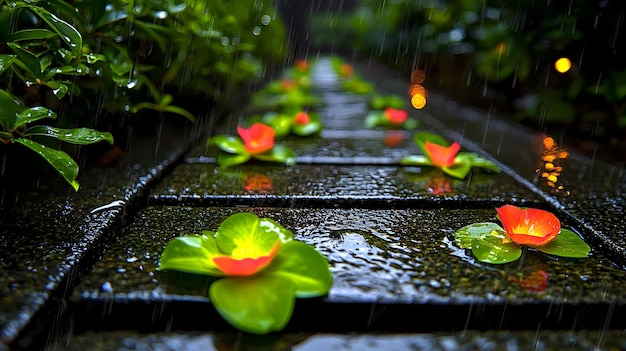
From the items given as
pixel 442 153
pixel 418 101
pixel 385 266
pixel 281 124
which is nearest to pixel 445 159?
pixel 442 153

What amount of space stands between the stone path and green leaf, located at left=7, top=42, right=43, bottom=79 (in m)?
0.31

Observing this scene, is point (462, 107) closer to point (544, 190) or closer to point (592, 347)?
point (544, 190)

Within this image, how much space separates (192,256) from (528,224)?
654 mm

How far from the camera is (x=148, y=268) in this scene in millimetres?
914

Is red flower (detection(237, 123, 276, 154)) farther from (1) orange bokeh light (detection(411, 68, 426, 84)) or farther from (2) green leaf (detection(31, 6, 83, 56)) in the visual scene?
(1) orange bokeh light (detection(411, 68, 426, 84))

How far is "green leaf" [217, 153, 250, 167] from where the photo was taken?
1658mm

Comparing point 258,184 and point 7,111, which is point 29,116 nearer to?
point 7,111

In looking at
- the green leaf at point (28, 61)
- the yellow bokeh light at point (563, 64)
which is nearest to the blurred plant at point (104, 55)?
the green leaf at point (28, 61)

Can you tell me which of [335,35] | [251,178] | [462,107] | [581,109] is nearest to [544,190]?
[251,178]

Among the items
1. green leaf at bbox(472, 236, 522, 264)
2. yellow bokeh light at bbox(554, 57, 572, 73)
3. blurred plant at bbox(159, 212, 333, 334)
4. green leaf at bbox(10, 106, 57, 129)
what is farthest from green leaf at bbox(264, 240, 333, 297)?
yellow bokeh light at bbox(554, 57, 572, 73)

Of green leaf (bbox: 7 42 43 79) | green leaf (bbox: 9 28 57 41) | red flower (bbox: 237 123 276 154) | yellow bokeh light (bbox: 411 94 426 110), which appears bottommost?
red flower (bbox: 237 123 276 154)

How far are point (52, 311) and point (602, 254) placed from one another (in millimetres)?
1014

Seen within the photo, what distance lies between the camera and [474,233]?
1.07m

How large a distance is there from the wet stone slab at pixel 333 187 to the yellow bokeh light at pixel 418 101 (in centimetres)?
196
